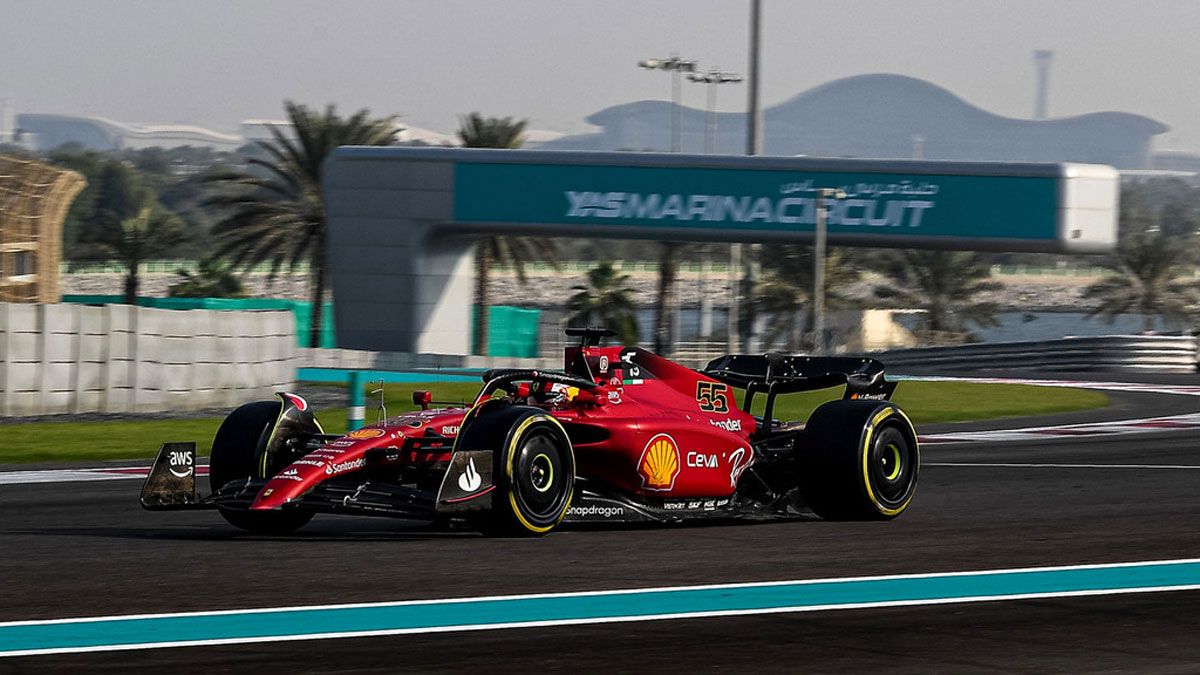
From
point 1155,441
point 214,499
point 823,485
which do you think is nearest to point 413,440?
point 214,499

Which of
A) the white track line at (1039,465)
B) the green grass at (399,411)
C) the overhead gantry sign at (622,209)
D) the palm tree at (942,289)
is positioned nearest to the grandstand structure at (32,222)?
the overhead gantry sign at (622,209)

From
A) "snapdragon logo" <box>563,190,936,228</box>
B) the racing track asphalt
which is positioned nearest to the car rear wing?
the racing track asphalt

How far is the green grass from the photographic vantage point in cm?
2059

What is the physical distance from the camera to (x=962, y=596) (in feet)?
29.0

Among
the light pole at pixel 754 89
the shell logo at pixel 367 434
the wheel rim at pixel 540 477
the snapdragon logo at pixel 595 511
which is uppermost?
the light pole at pixel 754 89

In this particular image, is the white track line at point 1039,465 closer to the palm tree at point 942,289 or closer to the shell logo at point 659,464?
the shell logo at point 659,464

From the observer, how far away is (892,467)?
492 inches

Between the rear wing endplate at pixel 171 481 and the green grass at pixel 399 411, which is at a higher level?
the rear wing endplate at pixel 171 481

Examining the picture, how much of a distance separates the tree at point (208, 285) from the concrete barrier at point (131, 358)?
141 ft

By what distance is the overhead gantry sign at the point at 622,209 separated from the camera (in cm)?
4109

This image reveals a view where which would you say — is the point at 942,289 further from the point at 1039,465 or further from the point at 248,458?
the point at 248,458

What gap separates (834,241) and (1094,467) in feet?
85.9

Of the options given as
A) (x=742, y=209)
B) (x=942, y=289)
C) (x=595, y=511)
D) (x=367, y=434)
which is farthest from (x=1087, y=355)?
(x=367, y=434)

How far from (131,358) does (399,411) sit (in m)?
4.30
